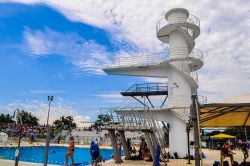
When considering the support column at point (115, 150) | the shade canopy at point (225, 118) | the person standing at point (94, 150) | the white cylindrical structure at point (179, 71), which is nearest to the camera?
the shade canopy at point (225, 118)

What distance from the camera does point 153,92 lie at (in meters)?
24.5

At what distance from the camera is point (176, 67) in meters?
19.0

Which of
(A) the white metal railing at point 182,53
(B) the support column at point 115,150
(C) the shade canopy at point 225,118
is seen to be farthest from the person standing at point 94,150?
(A) the white metal railing at point 182,53

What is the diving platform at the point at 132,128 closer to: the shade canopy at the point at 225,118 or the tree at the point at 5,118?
the shade canopy at the point at 225,118

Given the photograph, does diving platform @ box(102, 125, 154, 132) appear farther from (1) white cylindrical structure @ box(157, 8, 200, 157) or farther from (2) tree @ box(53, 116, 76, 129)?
(2) tree @ box(53, 116, 76, 129)

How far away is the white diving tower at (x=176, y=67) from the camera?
60.5 feet

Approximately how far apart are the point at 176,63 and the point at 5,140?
24320mm

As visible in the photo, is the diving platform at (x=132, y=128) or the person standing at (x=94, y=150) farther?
the diving platform at (x=132, y=128)

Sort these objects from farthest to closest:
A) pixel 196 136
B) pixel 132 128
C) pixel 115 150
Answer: pixel 115 150 < pixel 132 128 < pixel 196 136

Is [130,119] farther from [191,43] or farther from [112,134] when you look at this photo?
[191,43]

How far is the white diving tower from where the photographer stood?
60.5 ft

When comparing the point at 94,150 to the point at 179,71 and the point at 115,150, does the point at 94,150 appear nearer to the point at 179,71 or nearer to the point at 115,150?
the point at 115,150

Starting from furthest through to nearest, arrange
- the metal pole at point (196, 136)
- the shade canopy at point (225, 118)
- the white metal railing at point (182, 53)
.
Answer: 1. the white metal railing at point (182, 53)
2. the shade canopy at point (225, 118)
3. the metal pole at point (196, 136)

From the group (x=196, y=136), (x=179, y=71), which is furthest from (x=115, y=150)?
(x=196, y=136)
